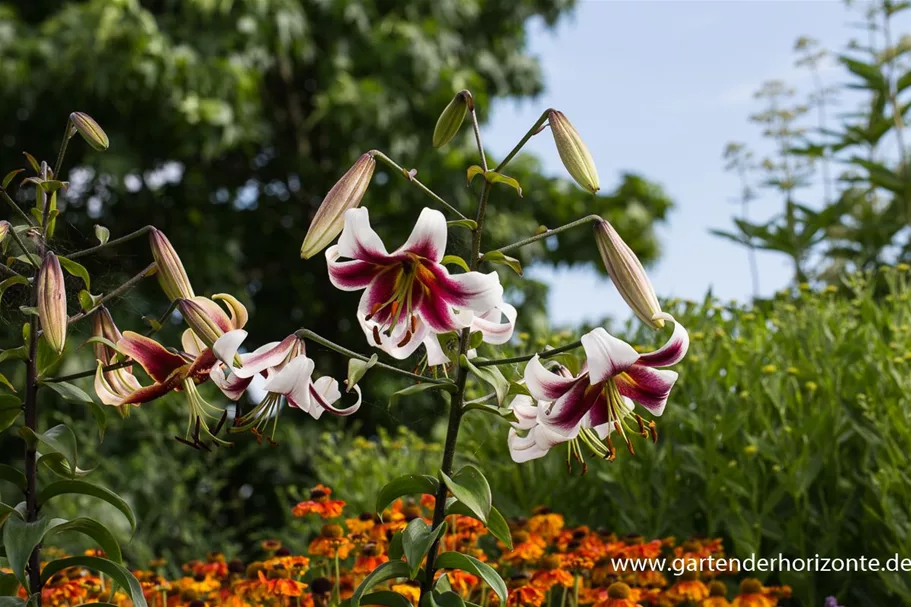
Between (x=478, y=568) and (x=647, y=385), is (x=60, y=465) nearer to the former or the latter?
(x=478, y=568)

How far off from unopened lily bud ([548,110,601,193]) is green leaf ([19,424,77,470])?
801 millimetres

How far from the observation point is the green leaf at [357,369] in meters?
1.20

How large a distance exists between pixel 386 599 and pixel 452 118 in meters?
0.64

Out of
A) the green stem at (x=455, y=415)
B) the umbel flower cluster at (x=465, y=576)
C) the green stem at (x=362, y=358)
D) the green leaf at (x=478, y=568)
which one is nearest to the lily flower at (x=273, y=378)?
the green stem at (x=362, y=358)

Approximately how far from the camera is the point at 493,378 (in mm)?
1238

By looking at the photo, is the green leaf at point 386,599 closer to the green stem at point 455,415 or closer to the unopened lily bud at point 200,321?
the green stem at point 455,415

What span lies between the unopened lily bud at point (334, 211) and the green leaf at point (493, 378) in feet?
0.74

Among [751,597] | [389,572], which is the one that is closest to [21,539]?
[389,572]

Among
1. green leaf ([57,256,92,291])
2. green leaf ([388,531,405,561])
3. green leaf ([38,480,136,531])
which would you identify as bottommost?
green leaf ([388,531,405,561])

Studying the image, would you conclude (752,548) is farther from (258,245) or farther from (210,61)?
(258,245)

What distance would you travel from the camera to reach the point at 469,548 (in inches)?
89.2

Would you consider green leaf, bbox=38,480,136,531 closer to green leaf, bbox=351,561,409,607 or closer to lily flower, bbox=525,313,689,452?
green leaf, bbox=351,561,409,607

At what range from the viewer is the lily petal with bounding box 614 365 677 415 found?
1263mm

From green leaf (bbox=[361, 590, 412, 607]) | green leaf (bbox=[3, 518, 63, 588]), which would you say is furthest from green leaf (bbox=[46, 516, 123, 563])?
green leaf (bbox=[361, 590, 412, 607])
